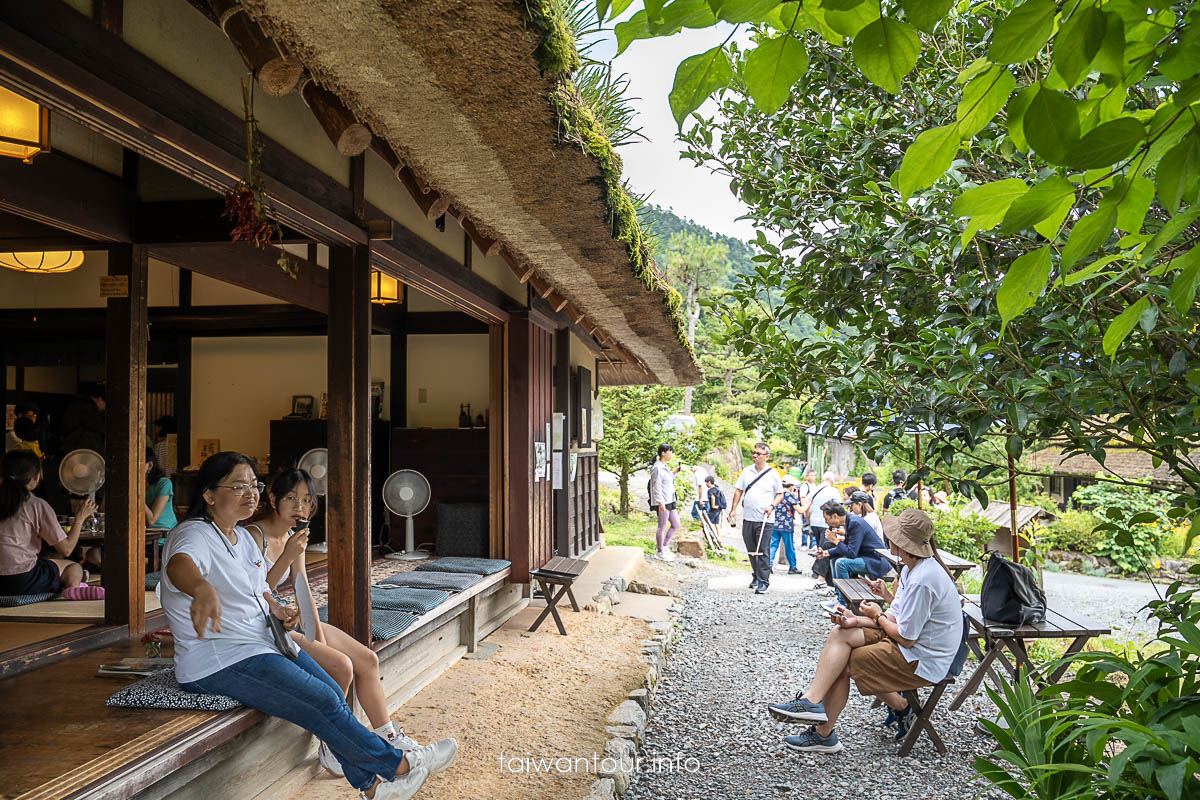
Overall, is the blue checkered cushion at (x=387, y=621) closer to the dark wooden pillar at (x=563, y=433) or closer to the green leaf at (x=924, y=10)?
the dark wooden pillar at (x=563, y=433)

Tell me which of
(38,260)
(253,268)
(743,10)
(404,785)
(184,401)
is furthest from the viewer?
(184,401)

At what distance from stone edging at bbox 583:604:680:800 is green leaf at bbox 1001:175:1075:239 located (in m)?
3.44

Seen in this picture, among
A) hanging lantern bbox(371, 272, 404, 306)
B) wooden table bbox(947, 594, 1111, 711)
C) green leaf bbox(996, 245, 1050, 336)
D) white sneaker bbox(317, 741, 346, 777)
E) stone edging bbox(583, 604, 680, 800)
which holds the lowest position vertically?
stone edging bbox(583, 604, 680, 800)

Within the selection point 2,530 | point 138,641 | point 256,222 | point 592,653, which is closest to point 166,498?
point 2,530

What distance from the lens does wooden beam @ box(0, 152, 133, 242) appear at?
350cm

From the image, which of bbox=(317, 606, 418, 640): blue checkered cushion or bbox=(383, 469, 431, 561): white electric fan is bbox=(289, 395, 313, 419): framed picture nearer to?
bbox=(383, 469, 431, 561): white electric fan

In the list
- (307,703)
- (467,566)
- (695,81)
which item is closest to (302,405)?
(467,566)

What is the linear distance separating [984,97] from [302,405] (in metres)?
8.07

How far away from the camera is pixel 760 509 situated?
34.7ft

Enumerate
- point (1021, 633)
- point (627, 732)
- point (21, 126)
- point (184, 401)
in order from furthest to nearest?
1. point (184, 401)
2. point (1021, 633)
3. point (627, 732)
4. point (21, 126)

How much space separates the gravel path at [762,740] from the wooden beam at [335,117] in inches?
141

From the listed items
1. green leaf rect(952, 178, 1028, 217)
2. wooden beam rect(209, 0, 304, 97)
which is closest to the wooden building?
wooden beam rect(209, 0, 304, 97)

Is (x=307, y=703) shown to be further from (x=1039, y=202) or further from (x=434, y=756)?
(x=1039, y=202)

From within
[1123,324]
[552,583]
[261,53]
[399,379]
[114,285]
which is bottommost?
[552,583]
